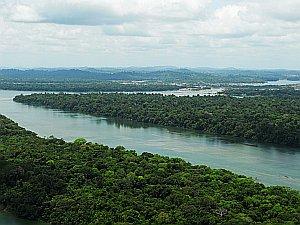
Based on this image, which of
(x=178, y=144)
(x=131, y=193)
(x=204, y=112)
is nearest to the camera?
(x=131, y=193)

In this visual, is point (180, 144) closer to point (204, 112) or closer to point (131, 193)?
point (204, 112)

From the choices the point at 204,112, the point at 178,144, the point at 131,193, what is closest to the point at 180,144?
the point at 178,144

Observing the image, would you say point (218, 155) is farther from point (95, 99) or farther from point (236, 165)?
point (95, 99)

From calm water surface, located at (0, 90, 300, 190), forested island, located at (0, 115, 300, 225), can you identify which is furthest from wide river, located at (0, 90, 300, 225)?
forested island, located at (0, 115, 300, 225)

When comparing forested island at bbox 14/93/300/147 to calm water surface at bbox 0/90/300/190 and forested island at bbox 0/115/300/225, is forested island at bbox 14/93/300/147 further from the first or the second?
forested island at bbox 0/115/300/225

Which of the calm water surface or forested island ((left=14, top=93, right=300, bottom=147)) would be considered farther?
forested island ((left=14, top=93, right=300, bottom=147))

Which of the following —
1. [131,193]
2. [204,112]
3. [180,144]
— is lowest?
[180,144]
